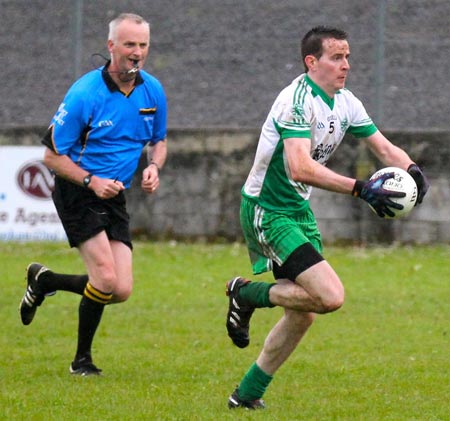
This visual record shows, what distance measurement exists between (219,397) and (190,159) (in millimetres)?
8409

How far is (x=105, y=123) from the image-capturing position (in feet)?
25.9

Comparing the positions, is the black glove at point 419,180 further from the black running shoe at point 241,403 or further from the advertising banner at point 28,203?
the advertising banner at point 28,203

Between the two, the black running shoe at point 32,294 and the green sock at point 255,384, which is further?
the black running shoe at point 32,294

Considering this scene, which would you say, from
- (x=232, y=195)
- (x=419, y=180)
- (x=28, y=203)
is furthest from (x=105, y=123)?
(x=232, y=195)

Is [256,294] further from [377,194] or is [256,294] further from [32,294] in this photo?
[32,294]

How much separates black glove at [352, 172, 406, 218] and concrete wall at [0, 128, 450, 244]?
29.3 ft

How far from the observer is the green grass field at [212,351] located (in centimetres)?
688

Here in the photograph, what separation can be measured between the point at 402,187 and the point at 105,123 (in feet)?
7.96

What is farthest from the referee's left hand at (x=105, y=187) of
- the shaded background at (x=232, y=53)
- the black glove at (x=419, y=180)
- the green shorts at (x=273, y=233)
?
the shaded background at (x=232, y=53)

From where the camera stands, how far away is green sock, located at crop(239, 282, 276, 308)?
673cm

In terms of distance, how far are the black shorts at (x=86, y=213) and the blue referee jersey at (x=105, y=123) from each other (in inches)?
6.4

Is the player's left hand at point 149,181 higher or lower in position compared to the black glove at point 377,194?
lower

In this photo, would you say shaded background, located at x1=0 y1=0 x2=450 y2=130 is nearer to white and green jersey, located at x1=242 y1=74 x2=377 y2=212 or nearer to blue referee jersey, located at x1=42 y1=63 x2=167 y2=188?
blue referee jersey, located at x1=42 y1=63 x2=167 y2=188

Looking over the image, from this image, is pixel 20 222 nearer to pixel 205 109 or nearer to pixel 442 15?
pixel 205 109
